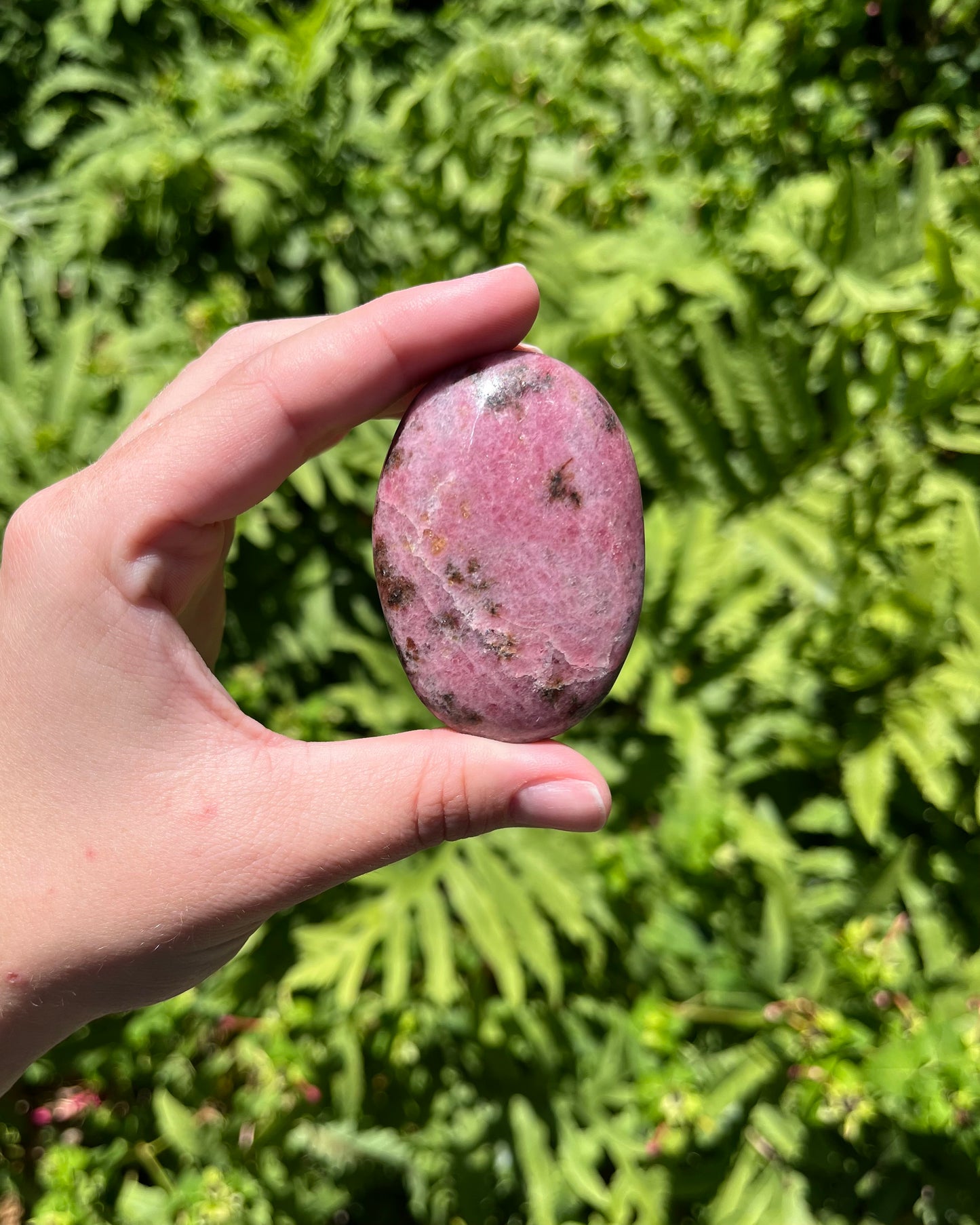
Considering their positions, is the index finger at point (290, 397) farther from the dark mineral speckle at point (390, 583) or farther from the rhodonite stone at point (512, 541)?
the dark mineral speckle at point (390, 583)

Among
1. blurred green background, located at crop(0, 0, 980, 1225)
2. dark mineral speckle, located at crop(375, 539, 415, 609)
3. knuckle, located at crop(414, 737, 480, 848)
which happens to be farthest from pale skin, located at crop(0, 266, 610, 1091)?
blurred green background, located at crop(0, 0, 980, 1225)

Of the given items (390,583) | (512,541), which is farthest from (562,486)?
(390,583)

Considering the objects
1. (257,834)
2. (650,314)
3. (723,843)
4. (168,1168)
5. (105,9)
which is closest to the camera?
(257,834)

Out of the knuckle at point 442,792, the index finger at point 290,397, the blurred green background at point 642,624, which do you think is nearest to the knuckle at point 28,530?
the index finger at point 290,397

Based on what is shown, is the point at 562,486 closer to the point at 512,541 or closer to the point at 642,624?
the point at 512,541

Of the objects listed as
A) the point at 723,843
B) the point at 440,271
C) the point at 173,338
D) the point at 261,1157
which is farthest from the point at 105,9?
the point at 261,1157

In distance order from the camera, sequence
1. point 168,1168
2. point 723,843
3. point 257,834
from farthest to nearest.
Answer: point 168,1168 < point 723,843 < point 257,834

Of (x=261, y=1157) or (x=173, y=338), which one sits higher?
(x=173, y=338)

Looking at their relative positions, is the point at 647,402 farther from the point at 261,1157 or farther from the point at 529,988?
the point at 261,1157
